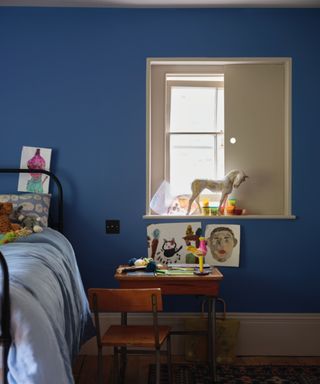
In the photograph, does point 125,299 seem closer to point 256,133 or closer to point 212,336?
point 212,336

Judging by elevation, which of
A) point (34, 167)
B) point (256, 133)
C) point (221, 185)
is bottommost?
point (221, 185)

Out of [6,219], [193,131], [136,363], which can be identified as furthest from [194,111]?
[136,363]

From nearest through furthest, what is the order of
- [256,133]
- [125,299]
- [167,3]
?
[125,299], [167,3], [256,133]

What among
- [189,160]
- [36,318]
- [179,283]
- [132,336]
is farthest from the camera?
[189,160]

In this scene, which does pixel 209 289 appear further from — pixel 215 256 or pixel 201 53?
pixel 201 53

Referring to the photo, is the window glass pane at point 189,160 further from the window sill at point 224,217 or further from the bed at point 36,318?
the bed at point 36,318

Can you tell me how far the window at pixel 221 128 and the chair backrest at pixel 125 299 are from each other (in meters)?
1.17

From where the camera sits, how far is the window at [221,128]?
3.55 metres

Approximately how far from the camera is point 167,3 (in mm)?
3422

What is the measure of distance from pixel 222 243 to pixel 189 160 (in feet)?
2.06

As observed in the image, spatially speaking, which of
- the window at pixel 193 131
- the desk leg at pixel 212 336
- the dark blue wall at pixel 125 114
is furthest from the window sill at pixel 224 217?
the desk leg at pixel 212 336

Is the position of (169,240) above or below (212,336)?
above

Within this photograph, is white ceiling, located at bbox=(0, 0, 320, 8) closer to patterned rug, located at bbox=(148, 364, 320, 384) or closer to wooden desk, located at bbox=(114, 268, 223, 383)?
wooden desk, located at bbox=(114, 268, 223, 383)

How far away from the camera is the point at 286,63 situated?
3.52 meters
